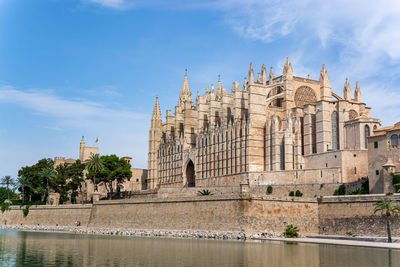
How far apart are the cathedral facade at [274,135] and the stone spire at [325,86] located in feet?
0.35

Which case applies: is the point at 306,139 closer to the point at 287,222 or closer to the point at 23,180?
the point at 287,222

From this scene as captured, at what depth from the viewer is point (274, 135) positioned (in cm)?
5378

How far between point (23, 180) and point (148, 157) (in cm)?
1898

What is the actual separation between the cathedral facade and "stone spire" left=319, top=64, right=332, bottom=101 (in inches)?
4.2

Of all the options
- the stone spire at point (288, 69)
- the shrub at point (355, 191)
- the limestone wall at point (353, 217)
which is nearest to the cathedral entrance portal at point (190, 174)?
the stone spire at point (288, 69)

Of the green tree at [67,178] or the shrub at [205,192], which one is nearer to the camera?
the shrub at [205,192]

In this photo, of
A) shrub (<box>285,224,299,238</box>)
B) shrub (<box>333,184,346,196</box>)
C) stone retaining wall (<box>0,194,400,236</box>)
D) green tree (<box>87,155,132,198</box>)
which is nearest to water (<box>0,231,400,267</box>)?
shrub (<box>285,224,299,238</box>)

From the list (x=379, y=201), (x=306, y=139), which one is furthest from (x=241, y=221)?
(x=306, y=139)

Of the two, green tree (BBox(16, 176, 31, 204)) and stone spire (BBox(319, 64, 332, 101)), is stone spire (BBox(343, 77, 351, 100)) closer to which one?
stone spire (BBox(319, 64, 332, 101))

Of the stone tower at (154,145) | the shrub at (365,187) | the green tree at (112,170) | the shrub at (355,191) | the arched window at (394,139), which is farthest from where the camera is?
the stone tower at (154,145)

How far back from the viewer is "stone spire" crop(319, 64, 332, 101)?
55125 millimetres

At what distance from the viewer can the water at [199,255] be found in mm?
24453

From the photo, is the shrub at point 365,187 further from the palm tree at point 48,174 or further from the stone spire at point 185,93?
the stone spire at point 185,93

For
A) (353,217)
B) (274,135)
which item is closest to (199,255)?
(353,217)
